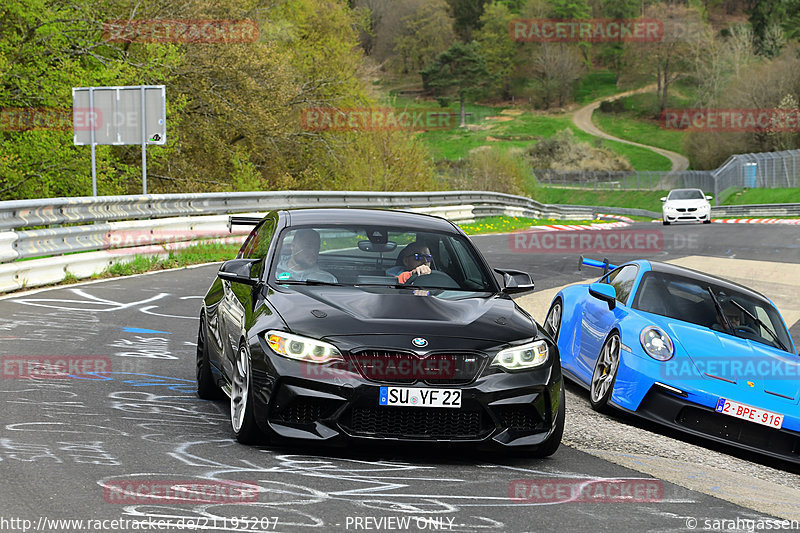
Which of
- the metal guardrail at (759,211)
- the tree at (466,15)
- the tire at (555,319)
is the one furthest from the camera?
the tree at (466,15)

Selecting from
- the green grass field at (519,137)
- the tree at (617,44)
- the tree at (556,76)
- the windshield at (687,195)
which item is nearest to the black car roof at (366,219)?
the windshield at (687,195)

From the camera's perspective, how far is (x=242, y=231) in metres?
21.0

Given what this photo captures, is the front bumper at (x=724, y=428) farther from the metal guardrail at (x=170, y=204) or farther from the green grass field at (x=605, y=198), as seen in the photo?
the green grass field at (x=605, y=198)

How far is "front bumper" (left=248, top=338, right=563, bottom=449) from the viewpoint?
5.79 m

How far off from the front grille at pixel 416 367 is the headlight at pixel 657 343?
2634 mm

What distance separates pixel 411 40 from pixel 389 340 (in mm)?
176318

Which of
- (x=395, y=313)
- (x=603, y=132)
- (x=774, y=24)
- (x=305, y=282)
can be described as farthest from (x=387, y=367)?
(x=774, y=24)

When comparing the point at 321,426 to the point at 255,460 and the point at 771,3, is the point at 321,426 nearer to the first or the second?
the point at 255,460

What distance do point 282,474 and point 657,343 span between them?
379 centimetres

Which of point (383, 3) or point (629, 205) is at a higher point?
point (383, 3)

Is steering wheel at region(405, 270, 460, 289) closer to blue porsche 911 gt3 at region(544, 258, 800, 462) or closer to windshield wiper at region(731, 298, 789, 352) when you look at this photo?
blue porsche 911 gt3 at region(544, 258, 800, 462)

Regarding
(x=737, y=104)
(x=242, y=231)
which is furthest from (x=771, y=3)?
(x=242, y=231)

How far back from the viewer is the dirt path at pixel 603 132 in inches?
4653

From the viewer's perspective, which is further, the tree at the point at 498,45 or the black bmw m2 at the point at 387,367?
the tree at the point at 498,45
